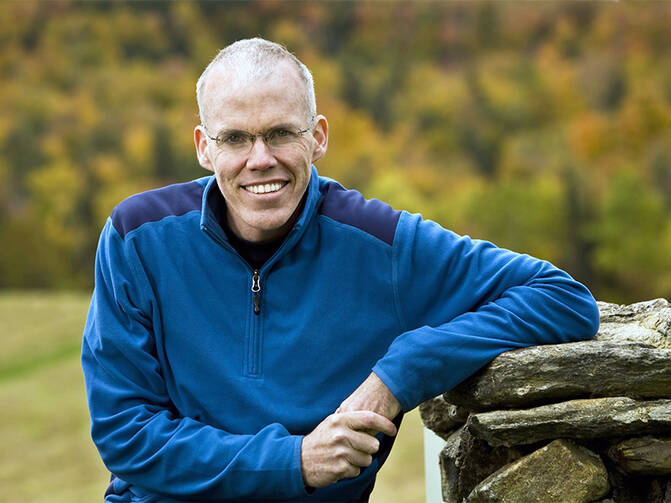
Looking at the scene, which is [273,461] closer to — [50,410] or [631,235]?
[50,410]

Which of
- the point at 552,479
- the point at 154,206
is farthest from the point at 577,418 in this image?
the point at 154,206

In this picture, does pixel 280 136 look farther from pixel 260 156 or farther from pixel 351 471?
pixel 351 471

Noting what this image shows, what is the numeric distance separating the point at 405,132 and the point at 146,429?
10972mm

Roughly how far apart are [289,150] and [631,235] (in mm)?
10911

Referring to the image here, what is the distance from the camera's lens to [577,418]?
1898 millimetres

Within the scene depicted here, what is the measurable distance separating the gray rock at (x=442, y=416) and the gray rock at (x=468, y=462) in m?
0.10

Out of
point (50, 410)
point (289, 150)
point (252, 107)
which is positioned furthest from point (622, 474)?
point (50, 410)

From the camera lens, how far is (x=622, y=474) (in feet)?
6.55

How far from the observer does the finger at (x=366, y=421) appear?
1843 mm

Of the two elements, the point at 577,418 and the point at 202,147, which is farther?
the point at 202,147

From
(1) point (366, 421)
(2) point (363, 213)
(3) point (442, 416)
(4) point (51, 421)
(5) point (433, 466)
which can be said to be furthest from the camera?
(4) point (51, 421)

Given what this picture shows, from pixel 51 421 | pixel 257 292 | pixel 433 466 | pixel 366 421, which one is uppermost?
pixel 257 292

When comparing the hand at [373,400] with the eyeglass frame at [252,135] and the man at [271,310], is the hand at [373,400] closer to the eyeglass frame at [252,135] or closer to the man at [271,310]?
the man at [271,310]

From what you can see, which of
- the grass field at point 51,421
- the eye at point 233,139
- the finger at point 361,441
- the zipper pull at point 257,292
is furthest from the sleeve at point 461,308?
the grass field at point 51,421
